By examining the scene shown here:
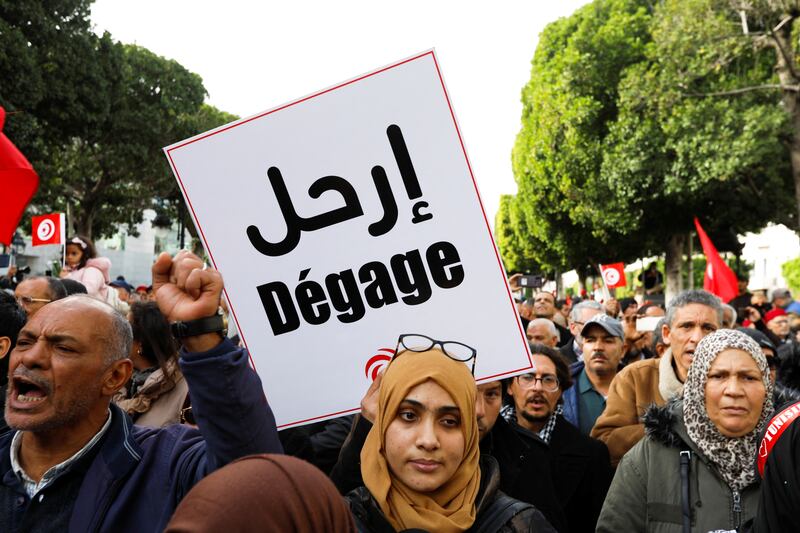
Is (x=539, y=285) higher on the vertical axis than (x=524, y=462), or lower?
lower

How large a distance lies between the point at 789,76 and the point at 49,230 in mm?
15775

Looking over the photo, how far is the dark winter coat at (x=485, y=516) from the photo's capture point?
217cm

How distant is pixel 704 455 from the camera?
302 centimetres

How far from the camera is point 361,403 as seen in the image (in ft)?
9.17

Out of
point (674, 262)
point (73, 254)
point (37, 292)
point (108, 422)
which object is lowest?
point (674, 262)

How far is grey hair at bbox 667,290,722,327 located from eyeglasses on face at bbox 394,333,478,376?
86.3 inches

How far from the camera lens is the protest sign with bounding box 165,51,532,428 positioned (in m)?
2.86

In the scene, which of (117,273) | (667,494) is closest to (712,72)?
(667,494)

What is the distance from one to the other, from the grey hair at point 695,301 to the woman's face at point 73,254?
16.6 feet

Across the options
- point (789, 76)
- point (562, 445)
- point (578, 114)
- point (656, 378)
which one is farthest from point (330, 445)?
point (578, 114)

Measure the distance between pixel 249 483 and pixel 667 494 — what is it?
2301 millimetres

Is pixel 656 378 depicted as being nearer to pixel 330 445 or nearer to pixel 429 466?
pixel 330 445

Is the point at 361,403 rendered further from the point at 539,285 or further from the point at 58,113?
the point at 58,113

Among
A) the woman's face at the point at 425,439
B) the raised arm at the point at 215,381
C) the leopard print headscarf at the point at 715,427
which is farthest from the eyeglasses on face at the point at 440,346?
the leopard print headscarf at the point at 715,427
